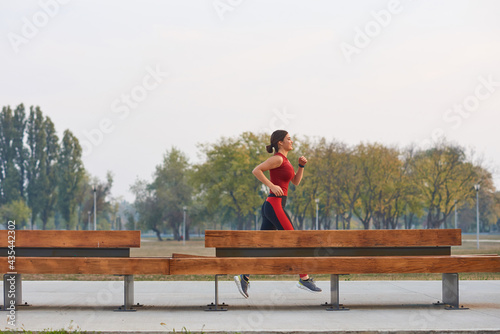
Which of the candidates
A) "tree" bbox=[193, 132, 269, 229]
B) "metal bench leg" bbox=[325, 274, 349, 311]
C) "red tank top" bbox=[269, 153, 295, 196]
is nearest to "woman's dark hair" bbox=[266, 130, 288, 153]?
"red tank top" bbox=[269, 153, 295, 196]

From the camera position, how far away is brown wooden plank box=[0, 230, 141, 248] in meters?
7.38

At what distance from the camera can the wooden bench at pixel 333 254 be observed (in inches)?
278

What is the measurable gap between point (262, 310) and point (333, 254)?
1008mm

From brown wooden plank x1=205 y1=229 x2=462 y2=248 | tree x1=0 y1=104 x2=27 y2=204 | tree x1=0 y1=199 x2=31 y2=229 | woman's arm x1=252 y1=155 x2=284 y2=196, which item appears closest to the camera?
brown wooden plank x1=205 y1=229 x2=462 y2=248

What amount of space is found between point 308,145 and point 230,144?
7125 millimetres

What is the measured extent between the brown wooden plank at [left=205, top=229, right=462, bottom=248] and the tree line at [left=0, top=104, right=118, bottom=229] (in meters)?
68.9

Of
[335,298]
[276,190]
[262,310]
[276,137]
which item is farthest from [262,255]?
[276,137]

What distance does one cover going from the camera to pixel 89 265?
712cm

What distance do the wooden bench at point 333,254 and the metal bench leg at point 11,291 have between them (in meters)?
2.02

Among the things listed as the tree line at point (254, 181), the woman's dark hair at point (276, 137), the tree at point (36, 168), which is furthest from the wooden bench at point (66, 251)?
the tree at point (36, 168)

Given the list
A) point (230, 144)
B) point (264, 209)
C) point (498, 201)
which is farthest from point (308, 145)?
point (264, 209)

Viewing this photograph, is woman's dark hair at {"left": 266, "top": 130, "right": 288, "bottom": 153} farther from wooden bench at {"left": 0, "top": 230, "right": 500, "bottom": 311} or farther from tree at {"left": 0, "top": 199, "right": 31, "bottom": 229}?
tree at {"left": 0, "top": 199, "right": 31, "bottom": 229}

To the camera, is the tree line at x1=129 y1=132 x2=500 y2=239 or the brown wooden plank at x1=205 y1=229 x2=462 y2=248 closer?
the brown wooden plank at x1=205 y1=229 x2=462 y2=248

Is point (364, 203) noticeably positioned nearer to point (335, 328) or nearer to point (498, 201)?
point (498, 201)
